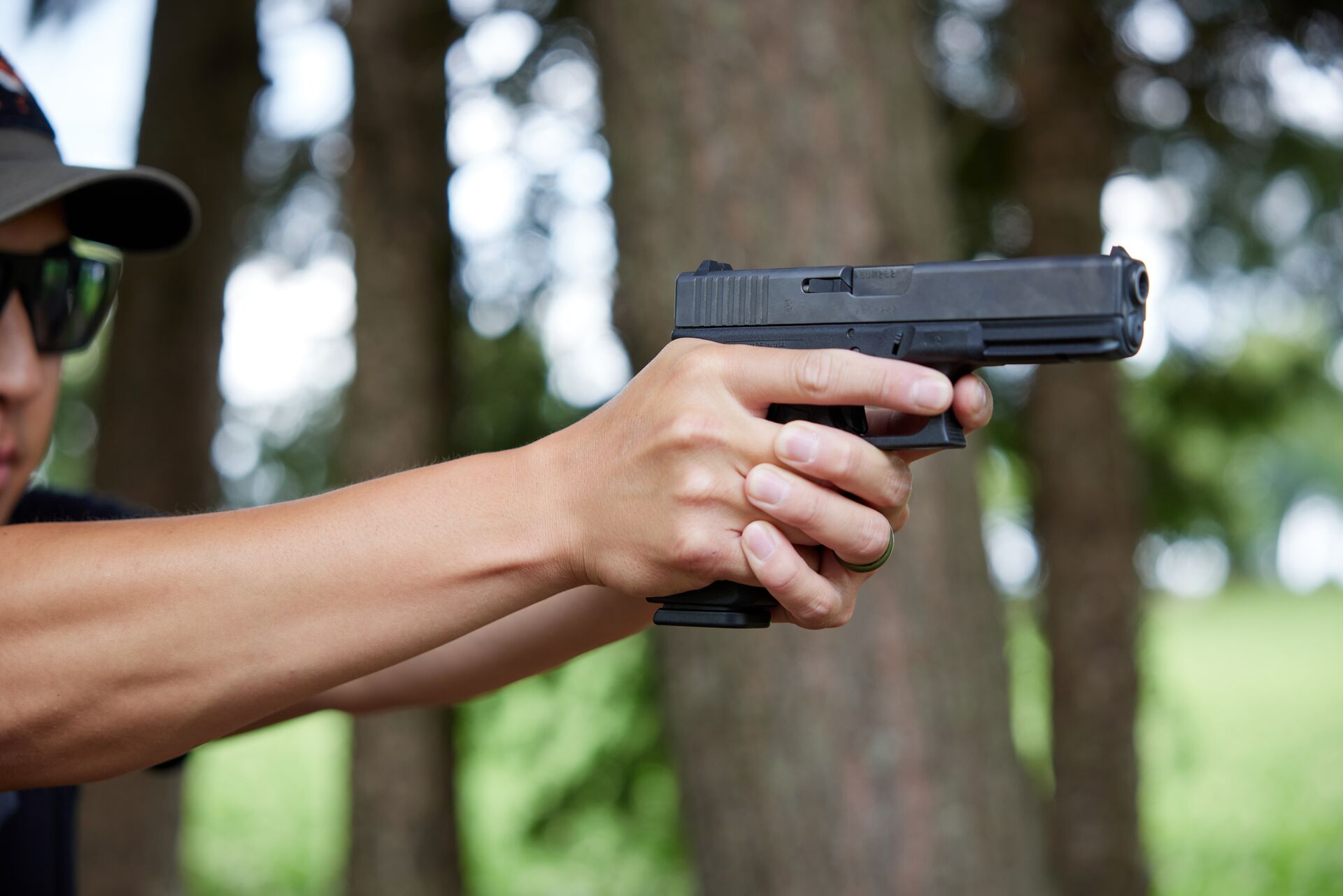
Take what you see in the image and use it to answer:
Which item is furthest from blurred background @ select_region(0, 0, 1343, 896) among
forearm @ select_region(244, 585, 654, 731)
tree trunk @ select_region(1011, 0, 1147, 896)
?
forearm @ select_region(244, 585, 654, 731)

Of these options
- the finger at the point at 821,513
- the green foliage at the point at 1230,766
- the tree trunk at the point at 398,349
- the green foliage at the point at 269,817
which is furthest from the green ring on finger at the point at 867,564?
the green foliage at the point at 269,817

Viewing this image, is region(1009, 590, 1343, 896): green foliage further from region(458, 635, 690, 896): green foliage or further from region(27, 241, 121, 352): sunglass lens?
region(27, 241, 121, 352): sunglass lens

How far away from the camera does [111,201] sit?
2.21m

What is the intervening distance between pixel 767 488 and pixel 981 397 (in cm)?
34

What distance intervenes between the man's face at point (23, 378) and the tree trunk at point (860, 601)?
5.33 ft

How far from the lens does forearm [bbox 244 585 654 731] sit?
182 cm

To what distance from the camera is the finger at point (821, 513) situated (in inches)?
53.0

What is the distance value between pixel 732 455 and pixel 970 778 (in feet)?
6.21


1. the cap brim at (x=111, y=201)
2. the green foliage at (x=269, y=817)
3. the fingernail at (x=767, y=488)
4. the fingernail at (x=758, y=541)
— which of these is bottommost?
the green foliage at (x=269, y=817)

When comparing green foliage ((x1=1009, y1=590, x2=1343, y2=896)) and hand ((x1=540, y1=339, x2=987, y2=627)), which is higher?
hand ((x1=540, y1=339, x2=987, y2=627))

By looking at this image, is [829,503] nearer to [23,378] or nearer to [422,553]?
[422,553]

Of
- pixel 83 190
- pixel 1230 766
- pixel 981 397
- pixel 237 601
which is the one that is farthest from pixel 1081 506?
pixel 1230 766

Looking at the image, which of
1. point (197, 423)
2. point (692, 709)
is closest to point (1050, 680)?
point (692, 709)

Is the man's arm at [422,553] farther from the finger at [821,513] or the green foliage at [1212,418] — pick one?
the green foliage at [1212,418]
